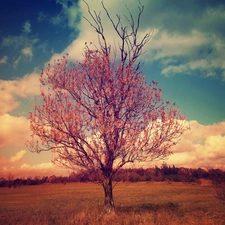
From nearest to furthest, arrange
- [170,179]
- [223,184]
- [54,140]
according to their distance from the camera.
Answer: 1. [54,140]
2. [223,184]
3. [170,179]

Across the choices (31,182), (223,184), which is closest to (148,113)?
(223,184)

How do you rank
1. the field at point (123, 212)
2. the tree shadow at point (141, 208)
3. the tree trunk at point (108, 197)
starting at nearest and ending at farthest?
the field at point (123, 212) → the tree trunk at point (108, 197) → the tree shadow at point (141, 208)

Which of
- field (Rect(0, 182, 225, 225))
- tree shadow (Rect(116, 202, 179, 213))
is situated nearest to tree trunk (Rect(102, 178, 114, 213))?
field (Rect(0, 182, 225, 225))

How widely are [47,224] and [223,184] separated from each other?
12.1 meters

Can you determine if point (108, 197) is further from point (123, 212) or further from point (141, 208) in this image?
point (141, 208)

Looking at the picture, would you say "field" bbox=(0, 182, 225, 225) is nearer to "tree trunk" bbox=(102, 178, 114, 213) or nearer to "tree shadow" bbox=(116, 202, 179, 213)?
"tree shadow" bbox=(116, 202, 179, 213)

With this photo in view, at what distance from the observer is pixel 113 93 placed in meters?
15.4

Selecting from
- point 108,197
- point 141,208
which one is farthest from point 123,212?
point 141,208

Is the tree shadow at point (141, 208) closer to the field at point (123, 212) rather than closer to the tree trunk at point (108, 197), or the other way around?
the field at point (123, 212)

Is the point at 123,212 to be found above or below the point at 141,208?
above

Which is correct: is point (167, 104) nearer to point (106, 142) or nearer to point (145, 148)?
point (145, 148)

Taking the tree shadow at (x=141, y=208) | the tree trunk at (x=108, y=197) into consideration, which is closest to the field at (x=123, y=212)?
the tree shadow at (x=141, y=208)

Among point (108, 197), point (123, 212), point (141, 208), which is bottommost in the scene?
point (141, 208)

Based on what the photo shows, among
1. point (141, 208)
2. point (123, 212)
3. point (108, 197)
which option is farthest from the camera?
point (141, 208)
